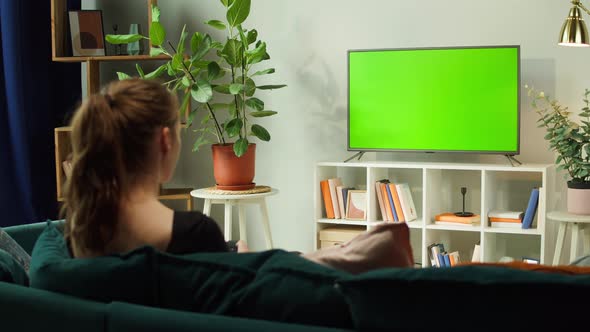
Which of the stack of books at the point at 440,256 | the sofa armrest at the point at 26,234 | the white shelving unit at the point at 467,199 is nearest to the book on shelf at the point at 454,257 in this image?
the stack of books at the point at 440,256

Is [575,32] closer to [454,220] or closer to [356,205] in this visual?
[454,220]

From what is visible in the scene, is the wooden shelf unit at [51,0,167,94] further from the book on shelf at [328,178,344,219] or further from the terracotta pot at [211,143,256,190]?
the book on shelf at [328,178,344,219]

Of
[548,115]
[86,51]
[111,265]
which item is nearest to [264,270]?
[111,265]

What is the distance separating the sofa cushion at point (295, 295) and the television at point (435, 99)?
300 cm

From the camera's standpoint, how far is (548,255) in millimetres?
4156

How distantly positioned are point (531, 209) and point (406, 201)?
0.70 m

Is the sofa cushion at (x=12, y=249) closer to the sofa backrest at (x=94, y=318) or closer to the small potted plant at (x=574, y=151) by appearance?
the sofa backrest at (x=94, y=318)

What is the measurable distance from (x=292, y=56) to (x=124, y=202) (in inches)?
132

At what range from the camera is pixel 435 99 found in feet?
14.3

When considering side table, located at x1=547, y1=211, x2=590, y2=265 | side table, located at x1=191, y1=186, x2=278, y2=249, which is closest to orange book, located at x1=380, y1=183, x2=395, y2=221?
side table, located at x1=191, y1=186, x2=278, y2=249

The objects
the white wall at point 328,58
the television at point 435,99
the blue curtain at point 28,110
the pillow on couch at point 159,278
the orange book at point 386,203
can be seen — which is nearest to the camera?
the pillow on couch at point 159,278

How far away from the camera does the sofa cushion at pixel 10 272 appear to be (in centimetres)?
176

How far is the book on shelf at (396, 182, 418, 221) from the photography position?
4371mm

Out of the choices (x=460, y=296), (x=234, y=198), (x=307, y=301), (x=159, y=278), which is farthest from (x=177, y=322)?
(x=234, y=198)
